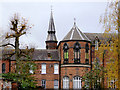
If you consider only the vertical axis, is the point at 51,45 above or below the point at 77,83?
above

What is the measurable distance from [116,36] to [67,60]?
27.0 m

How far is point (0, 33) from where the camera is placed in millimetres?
25594

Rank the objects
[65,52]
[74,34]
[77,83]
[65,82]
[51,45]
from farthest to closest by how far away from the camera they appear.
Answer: [51,45] < [74,34] < [65,52] < [65,82] < [77,83]

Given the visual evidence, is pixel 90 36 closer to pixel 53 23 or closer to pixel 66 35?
pixel 66 35

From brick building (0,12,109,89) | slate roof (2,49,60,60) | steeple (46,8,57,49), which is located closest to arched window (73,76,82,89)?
brick building (0,12,109,89)

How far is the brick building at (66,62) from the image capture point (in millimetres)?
37031

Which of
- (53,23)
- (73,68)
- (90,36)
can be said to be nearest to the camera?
(73,68)

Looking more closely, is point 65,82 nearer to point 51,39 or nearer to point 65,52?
point 65,52

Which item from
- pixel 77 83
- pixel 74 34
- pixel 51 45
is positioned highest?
pixel 74 34

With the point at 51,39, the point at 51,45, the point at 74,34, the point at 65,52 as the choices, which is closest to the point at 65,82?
the point at 65,52

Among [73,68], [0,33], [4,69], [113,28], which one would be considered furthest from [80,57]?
[113,28]

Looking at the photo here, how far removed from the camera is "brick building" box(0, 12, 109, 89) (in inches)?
1458

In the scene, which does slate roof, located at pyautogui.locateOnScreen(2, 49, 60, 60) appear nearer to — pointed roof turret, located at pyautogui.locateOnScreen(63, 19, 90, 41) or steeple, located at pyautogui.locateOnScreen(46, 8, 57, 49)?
pointed roof turret, located at pyautogui.locateOnScreen(63, 19, 90, 41)

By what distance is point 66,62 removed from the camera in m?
37.8
